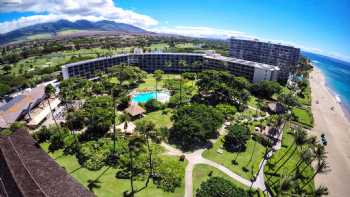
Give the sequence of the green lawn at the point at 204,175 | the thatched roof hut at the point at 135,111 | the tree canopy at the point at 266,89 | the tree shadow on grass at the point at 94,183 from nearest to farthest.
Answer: the tree shadow on grass at the point at 94,183 < the green lawn at the point at 204,175 < the thatched roof hut at the point at 135,111 < the tree canopy at the point at 266,89

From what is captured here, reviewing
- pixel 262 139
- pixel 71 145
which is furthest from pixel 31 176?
pixel 262 139

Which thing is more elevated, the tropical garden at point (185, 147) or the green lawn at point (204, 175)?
the tropical garden at point (185, 147)

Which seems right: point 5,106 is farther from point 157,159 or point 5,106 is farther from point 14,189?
point 157,159

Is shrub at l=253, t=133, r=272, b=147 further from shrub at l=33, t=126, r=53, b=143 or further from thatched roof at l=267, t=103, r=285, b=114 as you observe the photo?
shrub at l=33, t=126, r=53, b=143

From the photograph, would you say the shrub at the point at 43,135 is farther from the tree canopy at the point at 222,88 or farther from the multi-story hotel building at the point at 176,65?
the tree canopy at the point at 222,88

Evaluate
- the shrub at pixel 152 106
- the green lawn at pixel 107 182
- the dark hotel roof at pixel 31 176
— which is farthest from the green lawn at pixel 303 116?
the dark hotel roof at pixel 31 176

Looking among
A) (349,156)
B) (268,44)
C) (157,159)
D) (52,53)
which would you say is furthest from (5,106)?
(268,44)

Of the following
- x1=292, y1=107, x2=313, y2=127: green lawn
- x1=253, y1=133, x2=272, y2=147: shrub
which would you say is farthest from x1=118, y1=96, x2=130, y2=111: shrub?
x1=292, y1=107, x2=313, y2=127: green lawn
